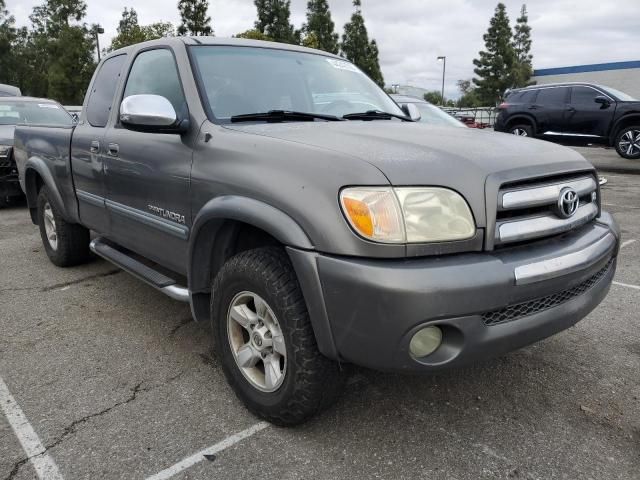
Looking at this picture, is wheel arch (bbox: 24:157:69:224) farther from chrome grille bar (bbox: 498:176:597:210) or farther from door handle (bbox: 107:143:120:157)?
chrome grille bar (bbox: 498:176:597:210)

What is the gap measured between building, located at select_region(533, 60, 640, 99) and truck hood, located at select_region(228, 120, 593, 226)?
39.5 metres

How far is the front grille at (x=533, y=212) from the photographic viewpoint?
2.01 m

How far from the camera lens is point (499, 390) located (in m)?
2.67

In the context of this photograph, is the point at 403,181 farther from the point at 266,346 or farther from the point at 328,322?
the point at 266,346

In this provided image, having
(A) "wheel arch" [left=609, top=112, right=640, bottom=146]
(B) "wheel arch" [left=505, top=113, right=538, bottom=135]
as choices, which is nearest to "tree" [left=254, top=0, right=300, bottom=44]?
(B) "wheel arch" [left=505, top=113, right=538, bottom=135]

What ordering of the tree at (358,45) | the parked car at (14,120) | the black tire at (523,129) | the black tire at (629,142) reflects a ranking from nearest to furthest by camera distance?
the parked car at (14,120) < the black tire at (629,142) < the black tire at (523,129) < the tree at (358,45)

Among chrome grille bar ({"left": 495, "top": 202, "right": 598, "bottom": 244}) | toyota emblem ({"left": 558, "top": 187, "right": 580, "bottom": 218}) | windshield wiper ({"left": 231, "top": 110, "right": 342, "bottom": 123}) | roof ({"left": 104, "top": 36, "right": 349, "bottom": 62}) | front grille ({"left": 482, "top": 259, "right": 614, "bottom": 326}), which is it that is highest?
roof ({"left": 104, "top": 36, "right": 349, "bottom": 62})

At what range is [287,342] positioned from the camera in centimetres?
211

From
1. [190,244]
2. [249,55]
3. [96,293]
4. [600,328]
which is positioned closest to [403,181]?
[190,244]

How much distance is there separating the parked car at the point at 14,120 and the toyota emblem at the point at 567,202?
7946 mm

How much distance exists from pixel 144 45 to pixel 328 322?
2.46 meters

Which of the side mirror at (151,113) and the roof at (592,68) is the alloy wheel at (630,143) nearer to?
the side mirror at (151,113)

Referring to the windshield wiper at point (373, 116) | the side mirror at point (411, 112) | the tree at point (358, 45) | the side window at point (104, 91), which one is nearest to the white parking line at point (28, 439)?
the side window at point (104, 91)

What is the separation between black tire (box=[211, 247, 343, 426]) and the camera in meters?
2.08
